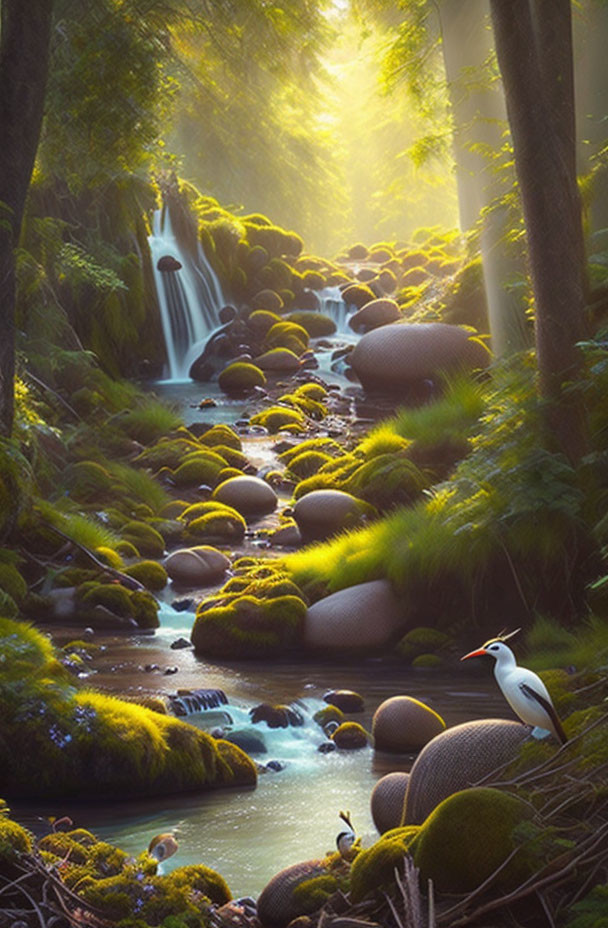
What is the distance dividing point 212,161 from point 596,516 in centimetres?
3426

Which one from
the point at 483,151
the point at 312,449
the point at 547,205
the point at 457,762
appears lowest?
the point at 457,762

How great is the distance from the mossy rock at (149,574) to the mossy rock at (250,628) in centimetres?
184

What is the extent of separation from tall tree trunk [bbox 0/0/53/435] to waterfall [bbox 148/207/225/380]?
1253cm

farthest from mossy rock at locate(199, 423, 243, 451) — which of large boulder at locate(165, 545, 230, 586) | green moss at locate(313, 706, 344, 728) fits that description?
green moss at locate(313, 706, 344, 728)

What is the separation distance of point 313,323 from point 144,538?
13928mm

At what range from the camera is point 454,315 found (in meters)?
22.0

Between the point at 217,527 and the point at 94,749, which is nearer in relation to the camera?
the point at 94,749

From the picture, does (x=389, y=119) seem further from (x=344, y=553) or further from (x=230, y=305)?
(x=344, y=553)

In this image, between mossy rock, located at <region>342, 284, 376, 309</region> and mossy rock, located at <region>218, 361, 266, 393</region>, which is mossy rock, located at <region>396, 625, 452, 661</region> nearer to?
mossy rock, located at <region>218, 361, 266, 393</region>

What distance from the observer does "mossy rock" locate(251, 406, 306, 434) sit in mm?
20766

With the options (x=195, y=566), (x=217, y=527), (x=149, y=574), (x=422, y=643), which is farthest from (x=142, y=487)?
(x=422, y=643)

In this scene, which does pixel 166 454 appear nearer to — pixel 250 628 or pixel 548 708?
pixel 250 628

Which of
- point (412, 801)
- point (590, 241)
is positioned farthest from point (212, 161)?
point (412, 801)

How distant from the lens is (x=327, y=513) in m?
14.6
